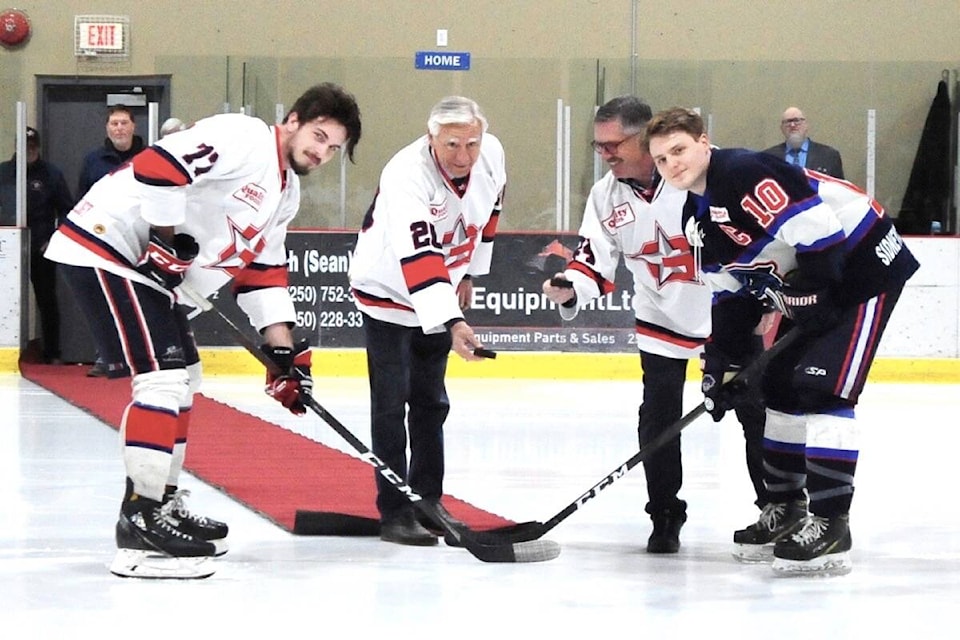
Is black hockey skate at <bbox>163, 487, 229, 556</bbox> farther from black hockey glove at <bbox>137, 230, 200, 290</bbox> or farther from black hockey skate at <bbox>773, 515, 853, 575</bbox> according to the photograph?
black hockey skate at <bbox>773, 515, 853, 575</bbox>

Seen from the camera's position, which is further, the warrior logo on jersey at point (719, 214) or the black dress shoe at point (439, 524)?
the black dress shoe at point (439, 524)

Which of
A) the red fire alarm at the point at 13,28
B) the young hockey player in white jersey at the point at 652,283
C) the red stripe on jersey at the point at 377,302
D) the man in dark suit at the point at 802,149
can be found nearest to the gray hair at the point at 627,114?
the young hockey player in white jersey at the point at 652,283

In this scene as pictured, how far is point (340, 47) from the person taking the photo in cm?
1054

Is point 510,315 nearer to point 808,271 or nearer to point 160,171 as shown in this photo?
point 808,271

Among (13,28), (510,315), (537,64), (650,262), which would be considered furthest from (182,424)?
(13,28)

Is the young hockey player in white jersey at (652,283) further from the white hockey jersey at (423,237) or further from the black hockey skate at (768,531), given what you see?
the white hockey jersey at (423,237)

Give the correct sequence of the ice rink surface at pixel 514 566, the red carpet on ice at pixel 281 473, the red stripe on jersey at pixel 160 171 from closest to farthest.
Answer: the ice rink surface at pixel 514 566 < the red stripe on jersey at pixel 160 171 < the red carpet on ice at pixel 281 473

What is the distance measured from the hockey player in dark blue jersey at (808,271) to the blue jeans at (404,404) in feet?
2.50

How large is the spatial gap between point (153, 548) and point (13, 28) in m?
7.75

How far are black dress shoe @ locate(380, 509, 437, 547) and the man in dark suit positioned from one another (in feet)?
16.8

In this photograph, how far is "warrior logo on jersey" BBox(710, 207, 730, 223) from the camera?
342cm

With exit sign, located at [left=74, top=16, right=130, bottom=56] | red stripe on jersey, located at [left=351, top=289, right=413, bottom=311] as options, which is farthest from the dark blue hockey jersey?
exit sign, located at [left=74, top=16, right=130, bottom=56]

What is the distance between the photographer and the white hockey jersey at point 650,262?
382cm

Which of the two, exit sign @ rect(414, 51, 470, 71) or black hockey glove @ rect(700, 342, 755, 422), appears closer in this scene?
black hockey glove @ rect(700, 342, 755, 422)
